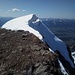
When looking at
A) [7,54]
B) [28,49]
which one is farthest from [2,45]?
[28,49]

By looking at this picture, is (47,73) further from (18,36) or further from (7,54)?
(18,36)

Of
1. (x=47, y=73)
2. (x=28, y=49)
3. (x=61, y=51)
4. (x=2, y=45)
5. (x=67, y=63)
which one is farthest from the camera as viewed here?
(x=61, y=51)

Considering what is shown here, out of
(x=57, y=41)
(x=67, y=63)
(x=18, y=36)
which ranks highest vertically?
(x=18, y=36)

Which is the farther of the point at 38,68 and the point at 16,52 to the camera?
the point at 16,52

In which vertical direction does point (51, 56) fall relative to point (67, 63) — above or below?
above

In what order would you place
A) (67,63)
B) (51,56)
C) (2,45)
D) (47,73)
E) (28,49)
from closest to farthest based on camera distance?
1. (47,73)
2. (51,56)
3. (28,49)
4. (2,45)
5. (67,63)

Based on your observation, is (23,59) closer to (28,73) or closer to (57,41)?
(28,73)
